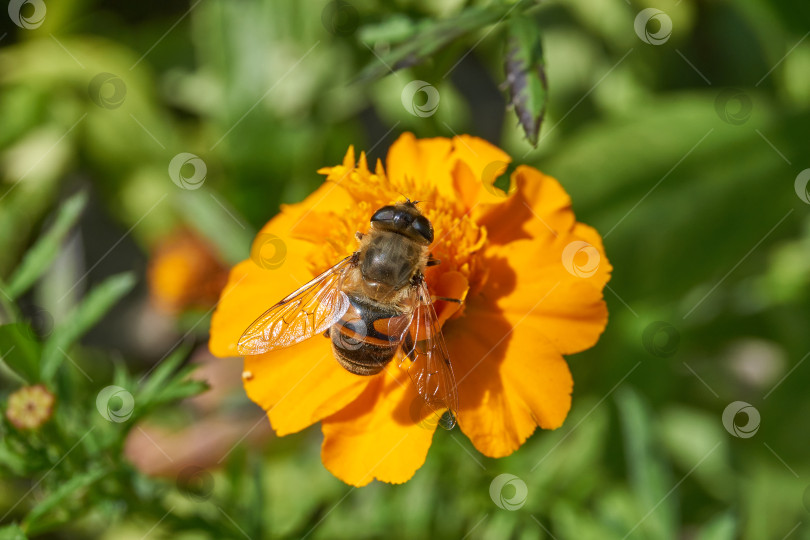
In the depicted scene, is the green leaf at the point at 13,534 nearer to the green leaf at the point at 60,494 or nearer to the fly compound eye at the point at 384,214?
the green leaf at the point at 60,494

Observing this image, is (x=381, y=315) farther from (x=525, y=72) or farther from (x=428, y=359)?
(x=525, y=72)

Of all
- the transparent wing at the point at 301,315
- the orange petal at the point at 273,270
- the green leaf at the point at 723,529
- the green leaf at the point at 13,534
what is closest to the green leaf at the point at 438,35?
the orange petal at the point at 273,270

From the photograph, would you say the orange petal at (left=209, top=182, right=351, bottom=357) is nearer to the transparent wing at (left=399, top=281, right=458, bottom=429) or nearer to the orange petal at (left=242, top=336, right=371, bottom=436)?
the orange petal at (left=242, top=336, right=371, bottom=436)

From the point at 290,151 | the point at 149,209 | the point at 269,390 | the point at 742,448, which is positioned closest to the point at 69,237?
the point at 149,209

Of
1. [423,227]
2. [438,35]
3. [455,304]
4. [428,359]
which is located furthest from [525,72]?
[428,359]

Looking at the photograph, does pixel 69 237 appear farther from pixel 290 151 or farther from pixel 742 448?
pixel 742 448

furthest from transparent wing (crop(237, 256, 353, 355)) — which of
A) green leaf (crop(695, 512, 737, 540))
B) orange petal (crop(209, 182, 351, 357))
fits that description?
green leaf (crop(695, 512, 737, 540))
